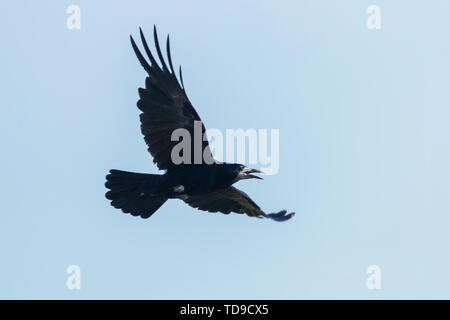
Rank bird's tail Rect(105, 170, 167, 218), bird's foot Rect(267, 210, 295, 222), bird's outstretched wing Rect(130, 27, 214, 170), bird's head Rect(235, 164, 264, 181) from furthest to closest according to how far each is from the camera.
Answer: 1. bird's foot Rect(267, 210, 295, 222)
2. bird's tail Rect(105, 170, 167, 218)
3. bird's head Rect(235, 164, 264, 181)
4. bird's outstretched wing Rect(130, 27, 214, 170)

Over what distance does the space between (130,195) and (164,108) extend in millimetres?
1700

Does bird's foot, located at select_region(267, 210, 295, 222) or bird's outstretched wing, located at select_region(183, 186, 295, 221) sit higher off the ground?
bird's outstretched wing, located at select_region(183, 186, 295, 221)

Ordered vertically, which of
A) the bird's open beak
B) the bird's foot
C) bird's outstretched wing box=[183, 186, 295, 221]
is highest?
the bird's open beak

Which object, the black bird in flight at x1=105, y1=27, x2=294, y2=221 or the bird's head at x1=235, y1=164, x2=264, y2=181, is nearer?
the black bird in flight at x1=105, y1=27, x2=294, y2=221

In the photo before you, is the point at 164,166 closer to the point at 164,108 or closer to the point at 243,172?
the point at 164,108

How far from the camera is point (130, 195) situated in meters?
16.2

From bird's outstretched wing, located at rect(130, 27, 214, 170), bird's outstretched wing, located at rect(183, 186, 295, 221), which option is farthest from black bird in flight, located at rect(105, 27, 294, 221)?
bird's outstretched wing, located at rect(183, 186, 295, 221)

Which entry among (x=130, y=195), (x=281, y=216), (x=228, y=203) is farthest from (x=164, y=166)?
(x=281, y=216)

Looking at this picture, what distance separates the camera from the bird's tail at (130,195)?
1603 centimetres

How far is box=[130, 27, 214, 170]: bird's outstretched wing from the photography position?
15.2m

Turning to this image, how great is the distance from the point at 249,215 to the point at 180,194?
5.97 feet

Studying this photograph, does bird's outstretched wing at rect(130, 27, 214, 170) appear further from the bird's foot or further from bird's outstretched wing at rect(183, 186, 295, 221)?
the bird's foot

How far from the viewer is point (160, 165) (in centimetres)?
1568
